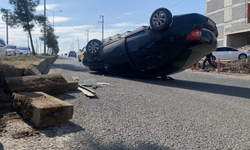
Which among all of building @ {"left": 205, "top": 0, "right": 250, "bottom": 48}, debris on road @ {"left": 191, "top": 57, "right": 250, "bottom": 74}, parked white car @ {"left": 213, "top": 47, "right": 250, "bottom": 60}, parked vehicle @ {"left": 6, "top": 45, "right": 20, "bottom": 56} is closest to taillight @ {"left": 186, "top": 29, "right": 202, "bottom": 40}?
debris on road @ {"left": 191, "top": 57, "right": 250, "bottom": 74}

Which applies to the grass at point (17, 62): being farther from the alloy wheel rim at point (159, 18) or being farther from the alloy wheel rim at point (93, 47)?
the alloy wheel rim at point (159, 18)

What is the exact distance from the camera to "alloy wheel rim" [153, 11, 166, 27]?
8.00 metres

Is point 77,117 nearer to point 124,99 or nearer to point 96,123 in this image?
point 96,123

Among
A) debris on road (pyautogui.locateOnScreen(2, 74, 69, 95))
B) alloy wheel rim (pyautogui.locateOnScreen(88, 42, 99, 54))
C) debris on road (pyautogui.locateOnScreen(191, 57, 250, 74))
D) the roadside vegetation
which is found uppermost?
the roadside vegetation

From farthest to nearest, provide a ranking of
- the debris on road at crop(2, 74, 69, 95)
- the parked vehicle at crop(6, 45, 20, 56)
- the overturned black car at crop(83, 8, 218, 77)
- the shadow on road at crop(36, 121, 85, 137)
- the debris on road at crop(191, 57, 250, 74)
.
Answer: the parked vehicle at crop(6, 45, 20, 56) → the debris on road at crop(191, 57, 250, 74) → the overturned black car at crop(83, 8, 218, 77) → the debris on road at crop(2, 74, 69, 95) → the shadow on road at crop(36, 121, 85, 137)

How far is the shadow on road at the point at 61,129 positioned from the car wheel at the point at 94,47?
7.23 metres

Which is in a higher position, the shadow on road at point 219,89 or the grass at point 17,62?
the grass at point 17,62

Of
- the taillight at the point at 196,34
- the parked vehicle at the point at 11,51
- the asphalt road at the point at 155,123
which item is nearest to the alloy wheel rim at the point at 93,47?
the taillight at the point at 196,34

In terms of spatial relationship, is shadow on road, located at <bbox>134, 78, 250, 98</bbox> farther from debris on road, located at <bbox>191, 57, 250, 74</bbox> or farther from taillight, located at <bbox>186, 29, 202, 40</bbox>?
debris on road, located at <bbox>191, 57, 250, 74</bbox>

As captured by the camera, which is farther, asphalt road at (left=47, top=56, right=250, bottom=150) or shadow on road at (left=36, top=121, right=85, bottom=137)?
shadow on road at (left=36, top=121, right=85, bottom=137)

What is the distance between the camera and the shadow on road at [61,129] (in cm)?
330

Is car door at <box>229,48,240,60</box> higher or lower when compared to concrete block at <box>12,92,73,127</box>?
higher

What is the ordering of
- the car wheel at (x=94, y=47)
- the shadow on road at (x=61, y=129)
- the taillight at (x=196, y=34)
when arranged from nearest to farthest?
the shadow on road at (x=61, y=129), the taillight at (x=196, y=34), the car wheel at (x=94, y=47)

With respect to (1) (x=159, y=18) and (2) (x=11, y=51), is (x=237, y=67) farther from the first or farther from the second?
(2) (x=11, y=51)
